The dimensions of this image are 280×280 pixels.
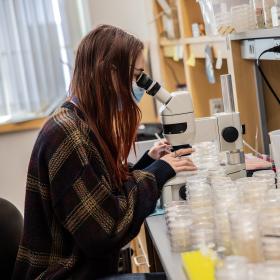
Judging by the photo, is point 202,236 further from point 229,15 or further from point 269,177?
point 229,15

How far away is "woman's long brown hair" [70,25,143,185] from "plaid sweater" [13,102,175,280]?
1.7 inches

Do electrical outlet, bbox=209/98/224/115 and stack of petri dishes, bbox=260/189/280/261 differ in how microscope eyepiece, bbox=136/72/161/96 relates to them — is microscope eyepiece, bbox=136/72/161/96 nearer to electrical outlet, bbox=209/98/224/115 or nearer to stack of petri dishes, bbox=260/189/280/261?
stack of petri dishes, bbox=260/189/280/261

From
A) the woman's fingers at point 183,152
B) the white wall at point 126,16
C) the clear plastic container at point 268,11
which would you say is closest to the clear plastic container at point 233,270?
the woman's fingers at point 183,152

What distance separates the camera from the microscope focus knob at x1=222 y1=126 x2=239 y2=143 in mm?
1719

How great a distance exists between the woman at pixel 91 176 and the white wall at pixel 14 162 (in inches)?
87.3

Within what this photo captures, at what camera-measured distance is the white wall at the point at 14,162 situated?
3.72 meters

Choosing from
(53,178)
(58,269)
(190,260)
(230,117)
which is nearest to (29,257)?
(58,269)

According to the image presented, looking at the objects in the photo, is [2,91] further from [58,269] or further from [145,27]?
[58,269]

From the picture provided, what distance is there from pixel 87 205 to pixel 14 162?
2462 millimetres

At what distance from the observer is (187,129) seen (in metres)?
1.64

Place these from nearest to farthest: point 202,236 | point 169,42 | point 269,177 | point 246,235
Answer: point 246,235
point 202,236
point 269,177
point 169,42

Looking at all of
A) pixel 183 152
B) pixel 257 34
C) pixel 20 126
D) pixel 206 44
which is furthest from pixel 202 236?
pixel 20 126

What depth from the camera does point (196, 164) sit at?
5.85ft

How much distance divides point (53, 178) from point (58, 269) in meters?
0.27
